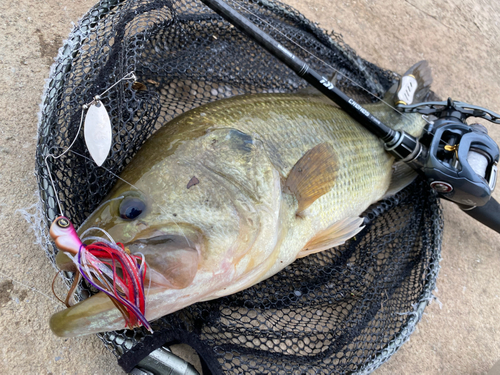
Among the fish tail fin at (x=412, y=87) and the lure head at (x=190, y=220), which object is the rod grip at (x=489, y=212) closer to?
the fish tail fin at (x=412, y=87)

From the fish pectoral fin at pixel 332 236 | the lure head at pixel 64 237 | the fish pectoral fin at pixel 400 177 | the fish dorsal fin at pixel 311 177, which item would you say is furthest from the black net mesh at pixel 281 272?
the fish dorsal fin at pixel 311 177

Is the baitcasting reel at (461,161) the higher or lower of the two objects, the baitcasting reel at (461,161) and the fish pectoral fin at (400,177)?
the higher

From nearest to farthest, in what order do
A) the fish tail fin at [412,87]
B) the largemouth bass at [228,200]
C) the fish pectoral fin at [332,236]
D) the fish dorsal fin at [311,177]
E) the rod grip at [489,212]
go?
the largemouth bass at [228,200], the fish dorsal fin at [311,177], the fish pectoral fin at [332,236], the rod grip at [489,212], the fish tail fin at [412,87]

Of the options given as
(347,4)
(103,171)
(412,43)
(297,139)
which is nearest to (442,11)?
(412,43)

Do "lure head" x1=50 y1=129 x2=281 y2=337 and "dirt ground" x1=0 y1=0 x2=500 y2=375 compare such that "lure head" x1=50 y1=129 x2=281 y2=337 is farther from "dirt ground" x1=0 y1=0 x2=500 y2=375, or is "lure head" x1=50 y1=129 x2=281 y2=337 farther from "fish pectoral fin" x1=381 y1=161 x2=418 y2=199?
"fish pectoral fin" x1=381 y1=161 x2=418 y2=199

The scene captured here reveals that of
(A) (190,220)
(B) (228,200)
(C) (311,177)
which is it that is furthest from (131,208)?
(C) (311,177)

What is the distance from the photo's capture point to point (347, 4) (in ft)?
9.85

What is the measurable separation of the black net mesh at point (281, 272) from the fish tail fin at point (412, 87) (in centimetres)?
29

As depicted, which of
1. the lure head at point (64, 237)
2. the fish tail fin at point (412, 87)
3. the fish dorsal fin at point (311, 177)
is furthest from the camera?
the fish tail fin at point (412, 87)

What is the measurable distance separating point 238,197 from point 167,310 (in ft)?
1.46

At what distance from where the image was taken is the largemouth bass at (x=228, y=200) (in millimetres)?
980

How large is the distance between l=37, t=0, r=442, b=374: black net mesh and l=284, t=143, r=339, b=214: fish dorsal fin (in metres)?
0.52

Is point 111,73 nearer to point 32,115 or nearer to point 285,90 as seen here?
point 32,115

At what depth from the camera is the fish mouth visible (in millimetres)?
903
